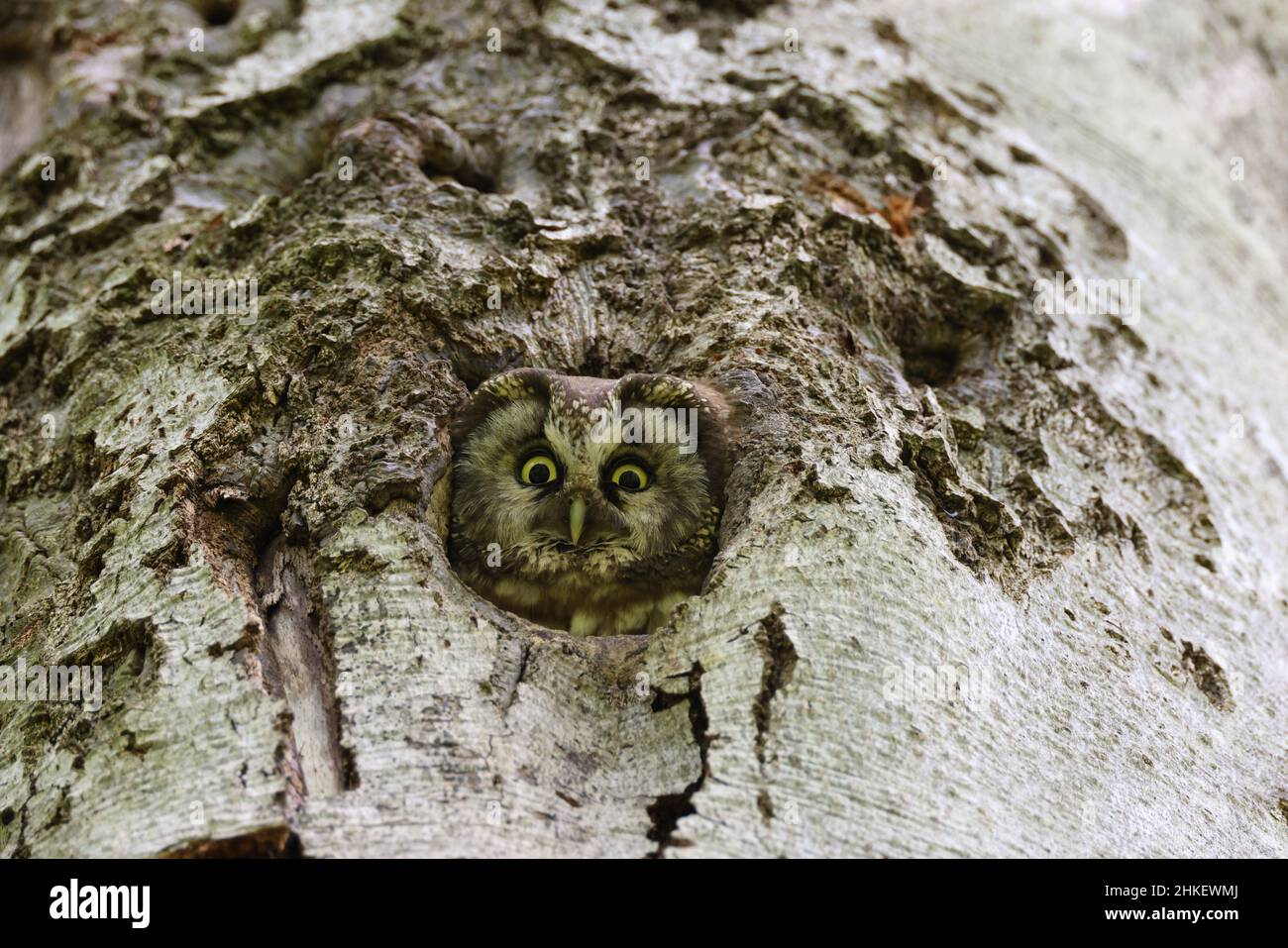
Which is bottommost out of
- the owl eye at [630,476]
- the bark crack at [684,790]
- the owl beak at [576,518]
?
the owl beak at [576,518]

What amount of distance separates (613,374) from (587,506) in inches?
14.6

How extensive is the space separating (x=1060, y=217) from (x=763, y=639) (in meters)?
2.40

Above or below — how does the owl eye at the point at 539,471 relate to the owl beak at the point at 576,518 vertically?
below

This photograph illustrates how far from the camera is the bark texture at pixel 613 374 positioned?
7.52 ft

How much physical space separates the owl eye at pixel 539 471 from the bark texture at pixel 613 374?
0.97ft

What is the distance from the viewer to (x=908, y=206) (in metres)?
3.66

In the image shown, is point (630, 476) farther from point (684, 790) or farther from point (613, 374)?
point (684, 790)

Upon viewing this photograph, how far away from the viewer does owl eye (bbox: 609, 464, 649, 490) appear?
3.31 metres

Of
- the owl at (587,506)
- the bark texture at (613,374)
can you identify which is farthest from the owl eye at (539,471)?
the bark texture at (613,374)

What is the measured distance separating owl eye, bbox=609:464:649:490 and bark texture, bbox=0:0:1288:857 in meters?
0.29

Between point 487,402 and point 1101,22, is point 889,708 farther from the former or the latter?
point 1101,22

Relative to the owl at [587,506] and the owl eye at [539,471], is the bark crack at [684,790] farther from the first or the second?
the owl eye at [539,471]

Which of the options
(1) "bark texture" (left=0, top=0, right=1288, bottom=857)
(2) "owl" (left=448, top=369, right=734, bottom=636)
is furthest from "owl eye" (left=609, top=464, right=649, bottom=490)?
(1) "bark texture" (left=0, top=0, right=1288, bottom=857)

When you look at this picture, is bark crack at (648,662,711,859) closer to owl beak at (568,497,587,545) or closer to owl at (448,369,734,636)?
owl at (448,369,734,636)
